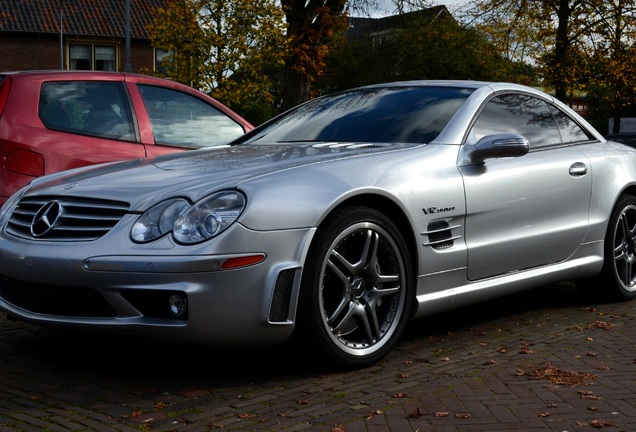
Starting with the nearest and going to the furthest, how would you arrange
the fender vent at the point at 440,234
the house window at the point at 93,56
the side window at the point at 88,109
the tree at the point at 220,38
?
the fender vent at the point at 440,234
the side window at the point at 88,109
the tree at the point at 220,38
the house window at the point at 93,56

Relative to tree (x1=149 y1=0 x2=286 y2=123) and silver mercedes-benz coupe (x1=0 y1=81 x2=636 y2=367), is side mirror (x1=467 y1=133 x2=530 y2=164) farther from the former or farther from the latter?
tree (x1=149 y1=0 x2=286 y2=123)

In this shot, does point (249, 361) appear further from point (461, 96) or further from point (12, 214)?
point (461, 96)

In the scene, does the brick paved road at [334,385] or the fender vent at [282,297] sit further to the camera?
the fender vent at [282,297]

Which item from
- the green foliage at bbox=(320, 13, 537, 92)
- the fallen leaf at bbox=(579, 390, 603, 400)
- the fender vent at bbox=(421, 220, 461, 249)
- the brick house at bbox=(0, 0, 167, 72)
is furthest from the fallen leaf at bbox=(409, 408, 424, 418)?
the green foliage at bbox=(320, 13, 537, 92)

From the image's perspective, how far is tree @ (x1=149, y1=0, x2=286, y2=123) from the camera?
Answer: 2541cm

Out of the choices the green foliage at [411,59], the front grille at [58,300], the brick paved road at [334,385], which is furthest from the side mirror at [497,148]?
the green foliage at [411,59]

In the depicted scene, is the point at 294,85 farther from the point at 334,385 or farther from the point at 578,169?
the point at 334,385

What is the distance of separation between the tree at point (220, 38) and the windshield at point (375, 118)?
19.2 metres

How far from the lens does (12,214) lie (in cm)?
508

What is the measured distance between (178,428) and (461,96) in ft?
9.59

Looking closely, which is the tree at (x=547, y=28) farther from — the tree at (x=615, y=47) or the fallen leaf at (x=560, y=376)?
the fallen leaf at (x=560, y=376)

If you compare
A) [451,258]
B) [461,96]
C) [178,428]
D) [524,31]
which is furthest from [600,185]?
[524,31]

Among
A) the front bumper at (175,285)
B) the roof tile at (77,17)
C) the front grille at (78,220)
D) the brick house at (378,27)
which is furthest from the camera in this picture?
the brick house at (378,27)

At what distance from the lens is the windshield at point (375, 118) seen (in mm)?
5703
